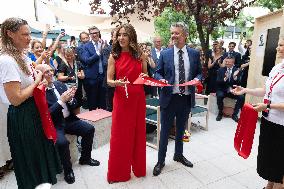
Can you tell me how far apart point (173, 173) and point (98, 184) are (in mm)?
1014

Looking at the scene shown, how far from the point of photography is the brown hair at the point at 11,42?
2227mm

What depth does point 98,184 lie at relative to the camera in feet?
11.1

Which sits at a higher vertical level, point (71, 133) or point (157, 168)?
point (71, 133)

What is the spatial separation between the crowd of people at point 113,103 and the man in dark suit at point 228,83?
281 cm

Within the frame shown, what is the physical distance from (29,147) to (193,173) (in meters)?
2.21

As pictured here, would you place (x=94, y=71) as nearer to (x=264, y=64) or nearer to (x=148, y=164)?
(x=148, y=164)

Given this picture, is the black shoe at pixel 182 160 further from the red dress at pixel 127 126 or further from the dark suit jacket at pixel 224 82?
the dark suit jacket at pixel 224 82

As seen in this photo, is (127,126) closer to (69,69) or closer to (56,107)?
(56,107)

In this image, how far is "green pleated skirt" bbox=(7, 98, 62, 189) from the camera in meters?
2.32

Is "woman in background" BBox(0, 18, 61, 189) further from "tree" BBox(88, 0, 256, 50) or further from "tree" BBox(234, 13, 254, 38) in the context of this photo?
"tree" BBox(234, 13, 254, 38)

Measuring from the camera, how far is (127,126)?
3316mm

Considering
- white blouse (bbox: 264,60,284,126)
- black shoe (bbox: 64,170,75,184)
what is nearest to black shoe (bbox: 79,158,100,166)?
black shoe (bbox: 64,170,75,184)

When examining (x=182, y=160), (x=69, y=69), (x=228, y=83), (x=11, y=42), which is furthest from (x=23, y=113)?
(x=228, y=83)

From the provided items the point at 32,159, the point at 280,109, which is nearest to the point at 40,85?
the point at 32,159
